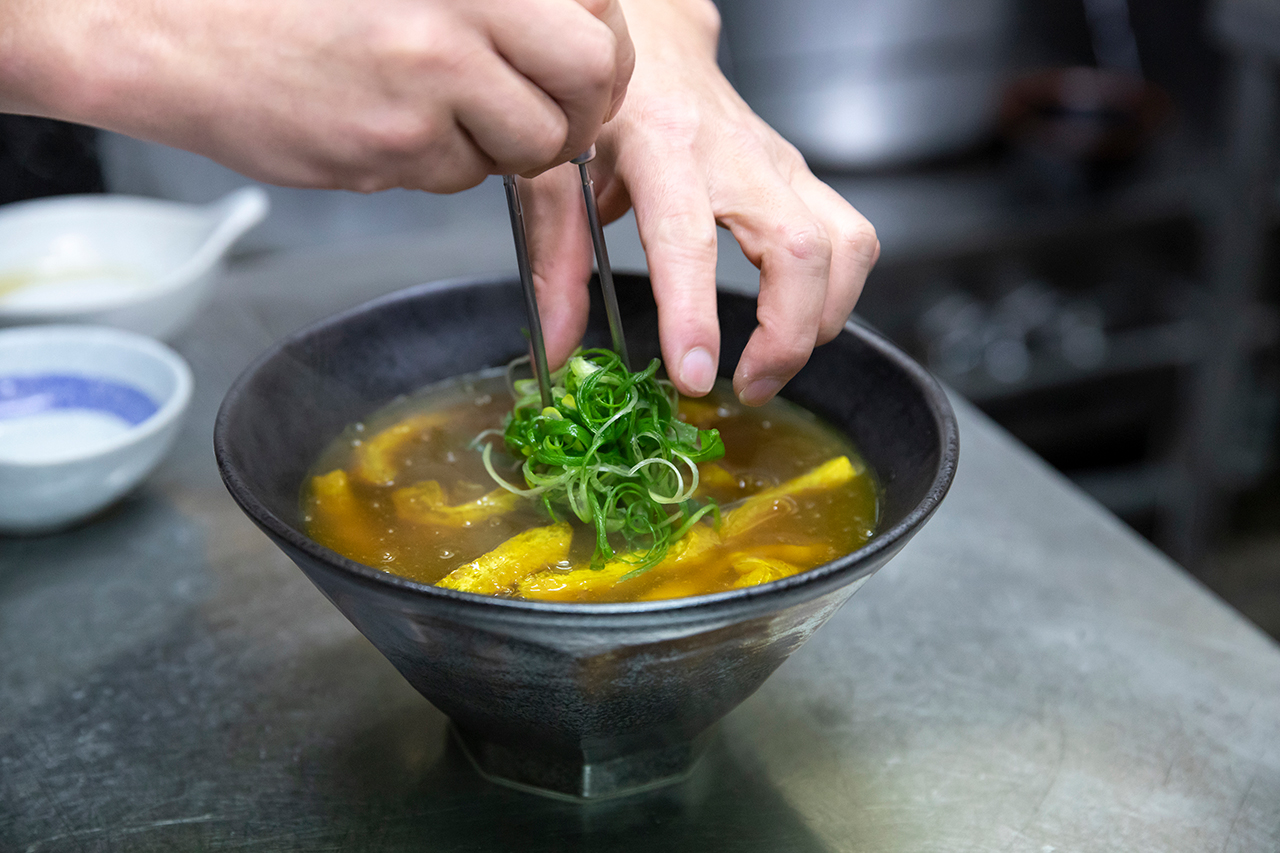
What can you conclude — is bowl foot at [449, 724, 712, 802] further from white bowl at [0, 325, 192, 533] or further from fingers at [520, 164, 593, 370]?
white bowl at [0, 325, 192, 533]

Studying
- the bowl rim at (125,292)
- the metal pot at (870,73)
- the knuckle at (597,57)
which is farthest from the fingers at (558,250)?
the metal pot at (870,73)

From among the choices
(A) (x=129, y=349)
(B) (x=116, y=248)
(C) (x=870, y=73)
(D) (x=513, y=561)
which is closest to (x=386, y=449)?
(D) (x=513, y=561)

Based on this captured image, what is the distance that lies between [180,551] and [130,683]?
265 millimetres

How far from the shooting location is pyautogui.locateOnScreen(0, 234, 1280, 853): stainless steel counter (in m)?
1.04

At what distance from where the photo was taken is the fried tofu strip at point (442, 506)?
1.08 metres

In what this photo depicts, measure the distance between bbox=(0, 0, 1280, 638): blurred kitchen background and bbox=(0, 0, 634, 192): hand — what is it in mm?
2036

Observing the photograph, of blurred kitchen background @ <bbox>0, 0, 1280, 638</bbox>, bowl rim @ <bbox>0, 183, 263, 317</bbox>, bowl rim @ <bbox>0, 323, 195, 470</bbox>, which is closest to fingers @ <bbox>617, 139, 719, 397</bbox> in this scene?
bowl rim @ <bbox>0, 323, 195, 470</bbox>

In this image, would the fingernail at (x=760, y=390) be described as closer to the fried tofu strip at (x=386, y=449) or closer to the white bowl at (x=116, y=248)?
the fried tofu strip at (x=386, y=449)

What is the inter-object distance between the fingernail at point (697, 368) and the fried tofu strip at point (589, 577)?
0.15m

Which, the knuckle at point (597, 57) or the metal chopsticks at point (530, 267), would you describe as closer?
the knuckle at point (597, 57)

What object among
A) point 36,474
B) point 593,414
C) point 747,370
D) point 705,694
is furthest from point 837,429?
point 36,474

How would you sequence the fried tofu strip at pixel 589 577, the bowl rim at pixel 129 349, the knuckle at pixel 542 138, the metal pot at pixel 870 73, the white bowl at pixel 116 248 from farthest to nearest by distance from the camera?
the metal pot at pixel 870 73 → the white bowl at pixel 116 248 → the bowl rim at pixel 129 349 → the fried tofu strip at pixel 589 577 → the knuckle at pixel 542 138

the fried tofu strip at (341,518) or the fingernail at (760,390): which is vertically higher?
the fingernail at (760,390)

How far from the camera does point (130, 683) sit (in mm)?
1218
